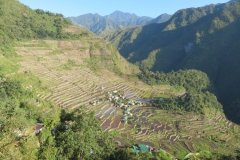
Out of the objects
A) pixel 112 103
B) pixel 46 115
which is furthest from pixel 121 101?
pixel 46 115

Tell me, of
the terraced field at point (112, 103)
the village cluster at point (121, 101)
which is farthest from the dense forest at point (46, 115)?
the village cluster at point (121, 101)

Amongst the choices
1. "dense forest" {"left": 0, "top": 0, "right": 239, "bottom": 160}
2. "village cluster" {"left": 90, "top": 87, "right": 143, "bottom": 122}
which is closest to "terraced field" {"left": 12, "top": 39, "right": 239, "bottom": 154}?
"village cluster" {"left": 90, "top": 87, "right": 143, "bottom": 122}

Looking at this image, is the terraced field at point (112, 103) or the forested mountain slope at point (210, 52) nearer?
the terraced field at point (112, 103)

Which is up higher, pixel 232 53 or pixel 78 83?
pixel 232 53

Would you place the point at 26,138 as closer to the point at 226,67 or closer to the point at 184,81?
the point at 184,81

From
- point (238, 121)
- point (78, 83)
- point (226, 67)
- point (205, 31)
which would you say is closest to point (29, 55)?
point (78, 83)

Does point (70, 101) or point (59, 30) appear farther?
point (59, 30)

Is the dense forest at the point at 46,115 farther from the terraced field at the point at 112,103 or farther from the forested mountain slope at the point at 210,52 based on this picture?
the forested mountain slope at the point at 210,52

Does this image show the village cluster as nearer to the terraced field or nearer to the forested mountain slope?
the terraced field
